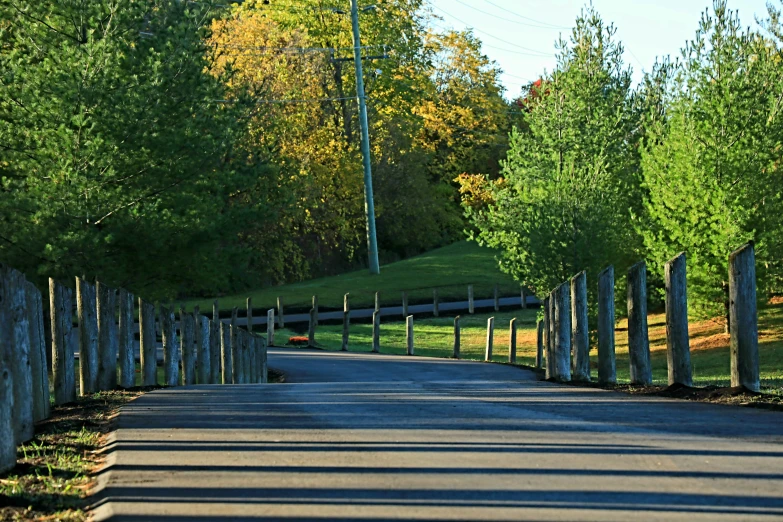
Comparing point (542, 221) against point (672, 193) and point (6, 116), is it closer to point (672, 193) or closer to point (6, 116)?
point (672, 193)

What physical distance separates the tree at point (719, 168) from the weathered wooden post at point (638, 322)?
21.2 metres

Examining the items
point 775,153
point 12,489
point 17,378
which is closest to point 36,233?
point 17,378

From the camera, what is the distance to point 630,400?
11094 millimetres

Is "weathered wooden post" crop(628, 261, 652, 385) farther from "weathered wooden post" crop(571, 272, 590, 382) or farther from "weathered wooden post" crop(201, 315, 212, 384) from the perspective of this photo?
"weathered wooden post" crop(201, 315, 212, 384)

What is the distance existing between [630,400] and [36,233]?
1436 cm

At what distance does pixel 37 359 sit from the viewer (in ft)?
33.0

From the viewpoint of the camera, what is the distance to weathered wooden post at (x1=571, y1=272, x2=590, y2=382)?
1505 centimetres

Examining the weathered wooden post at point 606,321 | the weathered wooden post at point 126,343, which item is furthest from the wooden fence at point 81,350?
the weathered wooden post at point 606,321

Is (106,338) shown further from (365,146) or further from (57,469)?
(365,146)

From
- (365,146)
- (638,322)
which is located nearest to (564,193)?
(638,322)

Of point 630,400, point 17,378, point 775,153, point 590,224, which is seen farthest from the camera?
point 775,153

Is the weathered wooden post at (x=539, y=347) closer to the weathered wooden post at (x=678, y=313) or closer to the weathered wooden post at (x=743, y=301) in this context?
the weathered wooden post at (x=678, y=313)

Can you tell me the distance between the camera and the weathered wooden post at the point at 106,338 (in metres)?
13.7

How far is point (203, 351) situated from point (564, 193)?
17.6 meters
